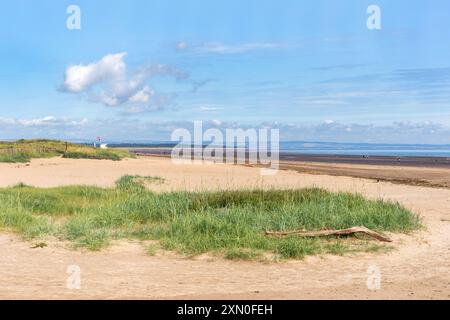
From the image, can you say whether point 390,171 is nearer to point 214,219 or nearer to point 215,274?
point 214,219

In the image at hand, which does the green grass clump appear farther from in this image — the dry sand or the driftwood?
the dry sand

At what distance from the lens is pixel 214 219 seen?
1113 centimetres

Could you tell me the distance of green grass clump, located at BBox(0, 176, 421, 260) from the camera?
32.8ft

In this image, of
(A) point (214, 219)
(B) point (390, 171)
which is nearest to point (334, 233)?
(A) point (214, 219)

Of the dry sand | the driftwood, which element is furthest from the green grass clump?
the dry sand

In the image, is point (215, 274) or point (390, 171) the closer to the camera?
point (215, 274)

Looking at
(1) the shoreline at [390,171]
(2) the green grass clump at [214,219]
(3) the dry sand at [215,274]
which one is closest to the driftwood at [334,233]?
(2) the green grass clump at [214,219]

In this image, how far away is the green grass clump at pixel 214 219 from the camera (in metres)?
9.98

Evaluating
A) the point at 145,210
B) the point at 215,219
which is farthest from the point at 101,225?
the point at 215,219

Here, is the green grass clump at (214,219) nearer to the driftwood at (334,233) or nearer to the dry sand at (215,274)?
the driftwood at (334,233)
